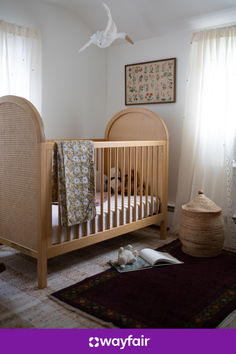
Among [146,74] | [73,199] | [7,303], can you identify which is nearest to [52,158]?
[73,199]

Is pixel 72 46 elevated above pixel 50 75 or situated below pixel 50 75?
above

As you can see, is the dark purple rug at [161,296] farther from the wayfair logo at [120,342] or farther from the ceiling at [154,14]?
the ceiling at [154,14]

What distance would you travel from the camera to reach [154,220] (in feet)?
11.0

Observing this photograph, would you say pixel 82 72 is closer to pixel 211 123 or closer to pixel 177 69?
pixel 177 69

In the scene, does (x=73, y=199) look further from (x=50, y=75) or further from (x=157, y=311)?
(x=50, y=75)

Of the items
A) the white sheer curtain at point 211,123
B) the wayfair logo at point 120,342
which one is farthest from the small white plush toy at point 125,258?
the white sheer curtain at point 211,123

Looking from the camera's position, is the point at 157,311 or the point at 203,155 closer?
the point at 157,311

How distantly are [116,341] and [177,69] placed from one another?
2767 millimetres

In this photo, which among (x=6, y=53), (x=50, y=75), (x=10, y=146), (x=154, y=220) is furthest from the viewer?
(x=50, y=75)

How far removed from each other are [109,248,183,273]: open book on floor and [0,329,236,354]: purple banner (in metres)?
0.82

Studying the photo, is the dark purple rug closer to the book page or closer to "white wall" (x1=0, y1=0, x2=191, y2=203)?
the book page

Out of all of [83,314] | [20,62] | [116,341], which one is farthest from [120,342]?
[20,62]

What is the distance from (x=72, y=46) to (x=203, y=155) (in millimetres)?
1831

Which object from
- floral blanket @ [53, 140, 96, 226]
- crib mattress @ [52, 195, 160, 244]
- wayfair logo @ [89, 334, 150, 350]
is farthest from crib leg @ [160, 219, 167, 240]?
wayfair logo @ [89, 334, 150, 350]
